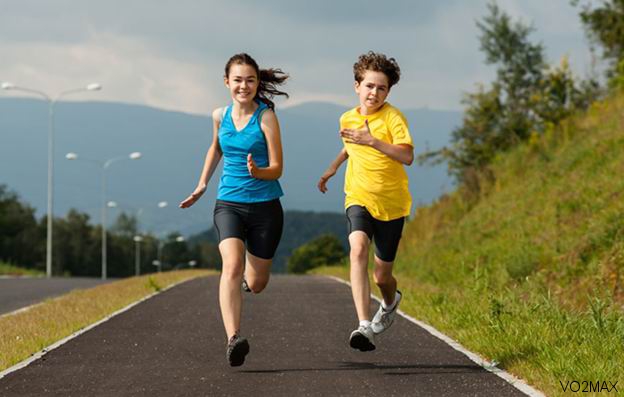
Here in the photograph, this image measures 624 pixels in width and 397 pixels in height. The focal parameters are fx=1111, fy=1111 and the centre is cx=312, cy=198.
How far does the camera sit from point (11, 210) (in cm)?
11369

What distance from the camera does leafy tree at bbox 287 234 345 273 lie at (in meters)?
154

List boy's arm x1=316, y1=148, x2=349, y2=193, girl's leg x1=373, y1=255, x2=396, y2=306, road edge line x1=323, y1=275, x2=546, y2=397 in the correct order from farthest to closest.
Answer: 1. girl's leg x1=373, y1=255, x2=396, y2=306
2. boy's arm x1=316, y1=148, x2=349, y2=193
3. road edge line x1=323, y1=275, x2=546, y2=397

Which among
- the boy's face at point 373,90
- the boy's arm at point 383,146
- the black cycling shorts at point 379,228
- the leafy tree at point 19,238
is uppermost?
the boy's face at point 373,90

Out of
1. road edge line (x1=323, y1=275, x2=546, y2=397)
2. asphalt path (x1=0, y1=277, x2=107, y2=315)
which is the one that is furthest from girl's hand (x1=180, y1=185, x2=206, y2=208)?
asphalt path (x1=0, y1=277, x2=107, y2=315)

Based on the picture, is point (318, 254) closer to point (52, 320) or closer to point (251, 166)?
point (52, 320)

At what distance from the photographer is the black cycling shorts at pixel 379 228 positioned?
8.55 meters

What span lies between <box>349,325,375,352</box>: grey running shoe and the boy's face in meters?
1.70

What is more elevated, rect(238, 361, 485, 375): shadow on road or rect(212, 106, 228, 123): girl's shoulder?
rect(212, 106, 228, 123): girl's shoulder

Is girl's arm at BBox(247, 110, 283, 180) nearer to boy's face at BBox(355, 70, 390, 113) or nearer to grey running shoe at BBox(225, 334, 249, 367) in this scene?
boy's face at BBox(355, 70, 390, 113)

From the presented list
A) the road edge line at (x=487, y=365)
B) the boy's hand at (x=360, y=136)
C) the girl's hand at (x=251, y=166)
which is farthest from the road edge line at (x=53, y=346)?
the road edge line at (x=487, y=365)

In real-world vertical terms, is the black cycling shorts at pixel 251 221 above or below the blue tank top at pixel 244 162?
below

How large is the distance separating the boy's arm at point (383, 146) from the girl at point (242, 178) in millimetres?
572

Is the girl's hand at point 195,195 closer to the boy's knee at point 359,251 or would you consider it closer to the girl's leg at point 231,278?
the girl's leg at point 231,278

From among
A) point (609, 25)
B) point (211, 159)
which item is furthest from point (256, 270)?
point (609, 25)
